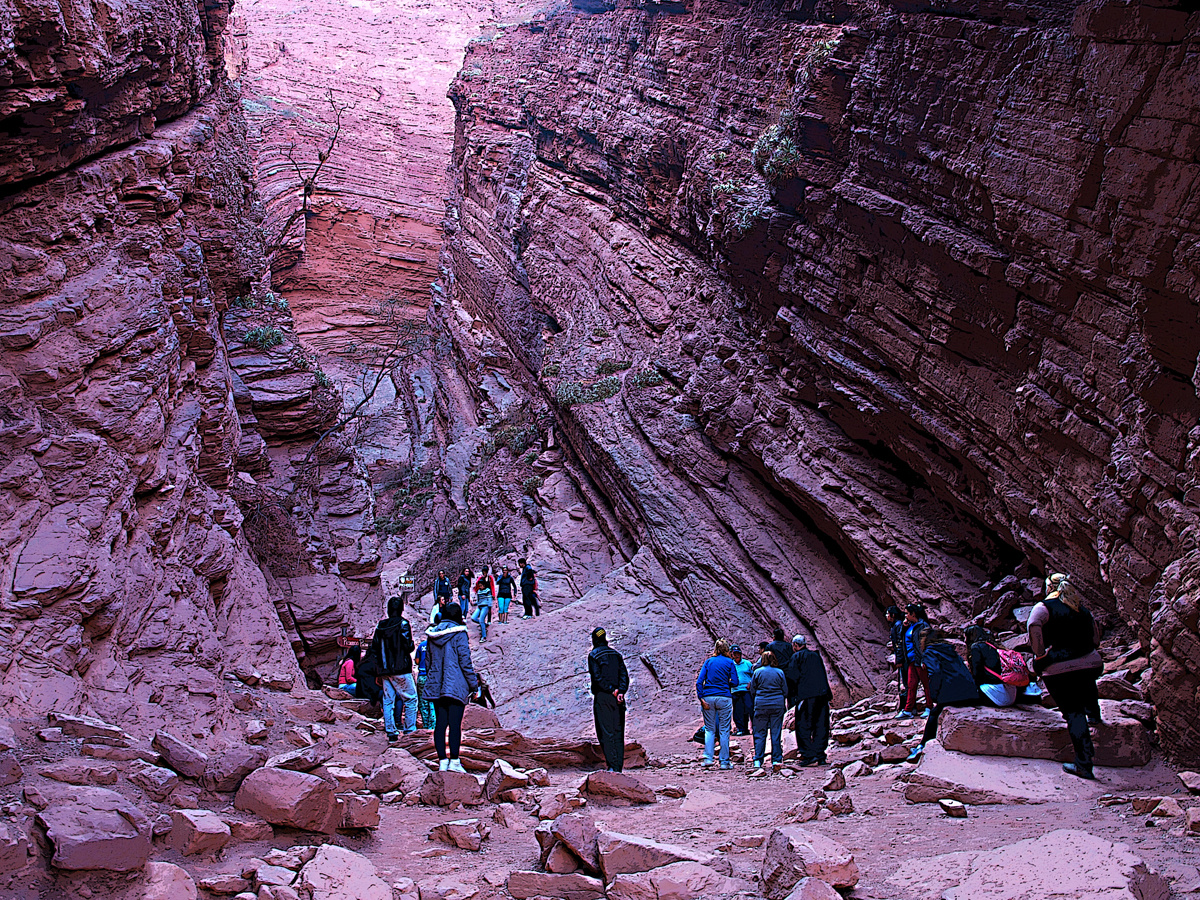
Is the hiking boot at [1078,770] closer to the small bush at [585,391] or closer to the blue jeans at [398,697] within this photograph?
the blue jeans at [398,697]

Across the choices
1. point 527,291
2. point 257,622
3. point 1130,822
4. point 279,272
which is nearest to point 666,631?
point 257,622

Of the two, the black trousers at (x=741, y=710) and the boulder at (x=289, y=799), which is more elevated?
the boulder at (x=289, y=799)

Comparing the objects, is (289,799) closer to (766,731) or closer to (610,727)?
(610,727)

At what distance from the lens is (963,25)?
35.8 feet

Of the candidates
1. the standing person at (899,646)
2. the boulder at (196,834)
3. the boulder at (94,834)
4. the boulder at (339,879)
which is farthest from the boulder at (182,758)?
the standing person at (899,646)

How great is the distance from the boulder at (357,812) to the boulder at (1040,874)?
291 cm

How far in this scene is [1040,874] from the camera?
13.8ft

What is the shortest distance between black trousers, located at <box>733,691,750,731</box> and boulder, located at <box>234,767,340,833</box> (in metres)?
7.11

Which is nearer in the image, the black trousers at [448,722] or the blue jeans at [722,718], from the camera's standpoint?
the black trousers at [448,722]

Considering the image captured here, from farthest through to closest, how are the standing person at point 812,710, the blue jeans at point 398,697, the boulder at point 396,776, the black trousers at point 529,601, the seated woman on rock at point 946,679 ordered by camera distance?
the black trousers at point 529,601, the blue jeans at point 398,697, the standing person at point 812,710, the seated woman on rock at point 946,679, the boulder at point 396,776

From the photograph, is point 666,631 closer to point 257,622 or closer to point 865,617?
point 865,617

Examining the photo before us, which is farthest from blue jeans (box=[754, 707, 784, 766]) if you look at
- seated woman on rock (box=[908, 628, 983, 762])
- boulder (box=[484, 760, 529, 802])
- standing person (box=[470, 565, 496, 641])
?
standing person (box=[470, 565, 496, 641])

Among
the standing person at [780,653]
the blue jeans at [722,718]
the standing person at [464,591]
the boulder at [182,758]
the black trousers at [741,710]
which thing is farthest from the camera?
the standing person at [464,591]

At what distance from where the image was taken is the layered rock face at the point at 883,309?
7.95 metres
